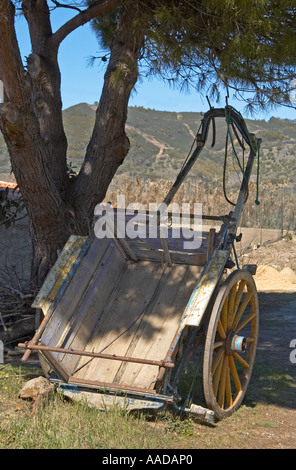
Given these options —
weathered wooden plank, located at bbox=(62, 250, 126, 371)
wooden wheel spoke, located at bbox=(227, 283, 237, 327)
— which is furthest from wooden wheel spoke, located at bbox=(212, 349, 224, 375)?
weathered wooden plank, located at bbox=(62, 250, 126, 371)

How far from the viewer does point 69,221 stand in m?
6.23

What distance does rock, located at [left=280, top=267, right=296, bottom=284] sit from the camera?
11.5 meters

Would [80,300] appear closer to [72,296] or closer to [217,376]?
[72,296]

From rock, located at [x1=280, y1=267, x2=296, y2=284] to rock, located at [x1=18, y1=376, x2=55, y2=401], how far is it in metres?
8.24

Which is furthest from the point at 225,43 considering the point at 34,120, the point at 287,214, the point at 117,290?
the point at 287,214

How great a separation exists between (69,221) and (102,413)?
9.40 ft

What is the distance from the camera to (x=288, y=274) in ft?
38.4

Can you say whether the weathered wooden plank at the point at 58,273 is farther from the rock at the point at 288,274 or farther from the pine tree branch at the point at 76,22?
the rock at the point at 288,274

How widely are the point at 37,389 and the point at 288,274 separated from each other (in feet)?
28.1

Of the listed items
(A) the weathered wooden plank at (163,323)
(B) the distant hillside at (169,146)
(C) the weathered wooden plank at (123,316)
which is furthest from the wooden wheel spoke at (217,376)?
(B) the distant hillside at (169,146)

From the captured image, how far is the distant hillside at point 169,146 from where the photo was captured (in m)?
37.6

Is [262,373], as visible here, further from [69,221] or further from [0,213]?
[0,213]

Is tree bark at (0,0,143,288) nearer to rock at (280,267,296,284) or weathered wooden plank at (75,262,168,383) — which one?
weathered wooden plank at (75,262,168,383)

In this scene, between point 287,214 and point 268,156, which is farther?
point 268,156
